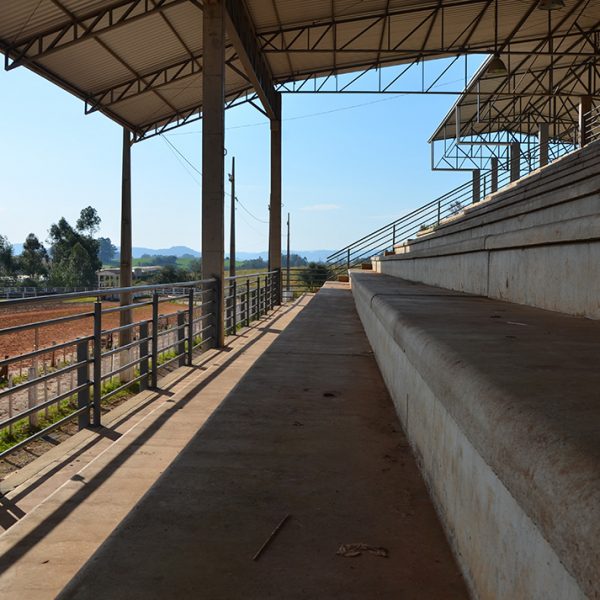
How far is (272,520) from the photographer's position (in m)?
2.02

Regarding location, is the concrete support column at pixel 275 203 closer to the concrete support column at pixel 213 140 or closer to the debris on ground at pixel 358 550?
the concrete support column at pixel 213 140

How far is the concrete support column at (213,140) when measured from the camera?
34.4 ft

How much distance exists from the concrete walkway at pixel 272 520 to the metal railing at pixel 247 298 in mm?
7788

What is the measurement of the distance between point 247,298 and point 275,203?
7.79 metres

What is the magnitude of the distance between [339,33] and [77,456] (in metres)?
15.0

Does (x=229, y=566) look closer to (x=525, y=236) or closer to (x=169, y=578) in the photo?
(x=169, y=578)

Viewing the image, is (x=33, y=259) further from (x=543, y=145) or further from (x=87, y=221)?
(x=543, y=145)

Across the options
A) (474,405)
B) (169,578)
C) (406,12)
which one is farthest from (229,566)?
(406,12)

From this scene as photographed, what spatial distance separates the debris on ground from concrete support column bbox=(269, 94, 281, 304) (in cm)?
1814

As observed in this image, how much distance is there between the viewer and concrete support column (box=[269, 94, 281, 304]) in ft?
63.8

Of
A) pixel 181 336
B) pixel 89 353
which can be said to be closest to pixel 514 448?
pixel 89 353

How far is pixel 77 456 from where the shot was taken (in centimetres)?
399

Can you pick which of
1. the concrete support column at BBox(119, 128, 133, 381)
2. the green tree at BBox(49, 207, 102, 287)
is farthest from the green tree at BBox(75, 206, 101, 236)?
the concrete support column at BBox(119, 128, 133, 381)

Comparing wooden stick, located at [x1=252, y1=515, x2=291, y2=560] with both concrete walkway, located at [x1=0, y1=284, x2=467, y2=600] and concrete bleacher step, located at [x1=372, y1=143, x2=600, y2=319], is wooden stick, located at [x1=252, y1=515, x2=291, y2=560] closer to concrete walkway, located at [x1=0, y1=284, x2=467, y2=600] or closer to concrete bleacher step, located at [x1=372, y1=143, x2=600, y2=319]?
concrete walkway, located at [x1=0, y1=284, x2=467, y2=600]
